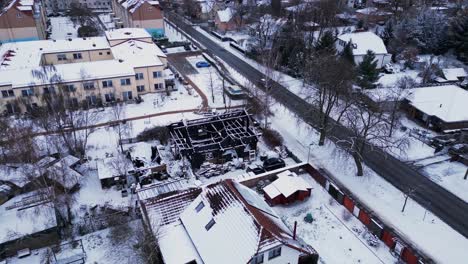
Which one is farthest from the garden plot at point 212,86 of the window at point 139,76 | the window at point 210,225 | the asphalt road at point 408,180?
the window at point 210,225

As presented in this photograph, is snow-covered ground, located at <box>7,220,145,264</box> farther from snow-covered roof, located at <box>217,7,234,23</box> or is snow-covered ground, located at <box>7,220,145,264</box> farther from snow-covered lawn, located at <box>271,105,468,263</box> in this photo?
snow-covered roof, located at <box>217,7,234,23</box>

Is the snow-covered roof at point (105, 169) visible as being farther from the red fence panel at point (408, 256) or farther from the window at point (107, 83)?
the red fence panel at point (408, 256)

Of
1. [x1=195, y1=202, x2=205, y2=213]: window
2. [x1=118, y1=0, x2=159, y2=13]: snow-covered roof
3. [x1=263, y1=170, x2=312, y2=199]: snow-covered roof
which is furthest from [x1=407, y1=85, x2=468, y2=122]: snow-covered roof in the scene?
[x1=118, y1=0, x2=159, y2=13]: snow-covered roof

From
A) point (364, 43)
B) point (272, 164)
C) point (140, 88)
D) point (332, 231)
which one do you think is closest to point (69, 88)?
point (140, 88)

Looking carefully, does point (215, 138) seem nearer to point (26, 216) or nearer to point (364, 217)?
point (364, 217)

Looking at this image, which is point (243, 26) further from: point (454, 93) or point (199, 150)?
point (199, 150)

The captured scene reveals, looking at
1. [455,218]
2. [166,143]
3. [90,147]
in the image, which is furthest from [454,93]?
[90,147]
